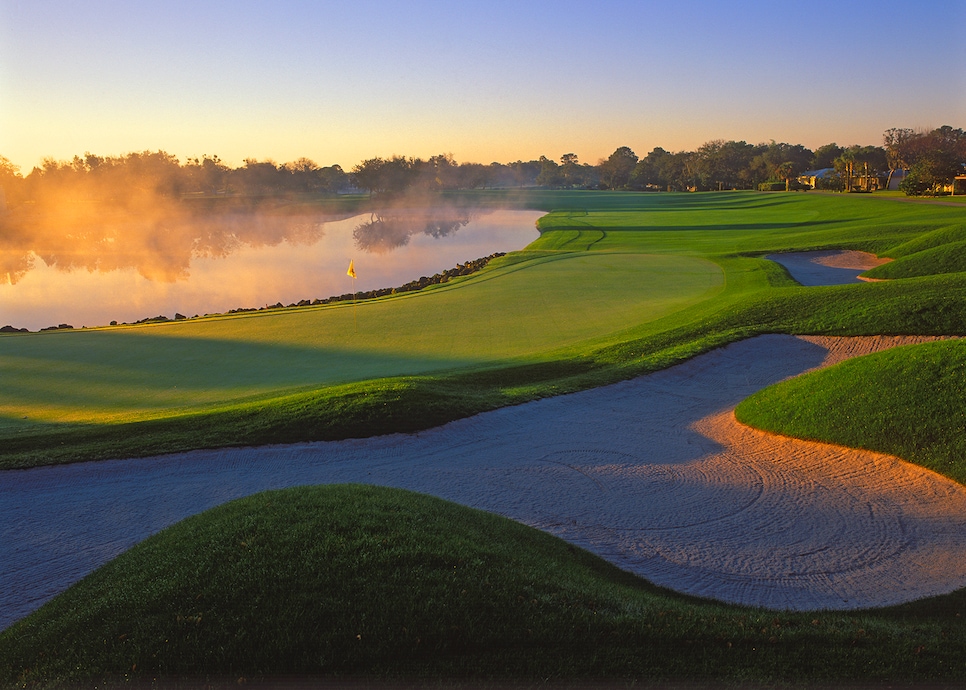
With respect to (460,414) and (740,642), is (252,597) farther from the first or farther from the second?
(460,414)

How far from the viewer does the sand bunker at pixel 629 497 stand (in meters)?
7.90

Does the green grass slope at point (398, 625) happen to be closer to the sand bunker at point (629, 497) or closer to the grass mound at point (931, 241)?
the sand bunker at point (629, 497)

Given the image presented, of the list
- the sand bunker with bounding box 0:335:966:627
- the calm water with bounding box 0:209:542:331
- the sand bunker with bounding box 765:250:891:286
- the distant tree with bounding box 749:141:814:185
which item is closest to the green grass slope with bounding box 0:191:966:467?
the sand bunker with bounding box 0:335:966:627

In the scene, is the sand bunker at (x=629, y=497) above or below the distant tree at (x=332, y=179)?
below

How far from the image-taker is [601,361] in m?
17.0

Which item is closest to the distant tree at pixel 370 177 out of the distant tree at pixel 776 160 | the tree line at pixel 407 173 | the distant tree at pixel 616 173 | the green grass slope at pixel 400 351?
the tree line at pixel 407 173

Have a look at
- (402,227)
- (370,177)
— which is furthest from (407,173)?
(402,227)

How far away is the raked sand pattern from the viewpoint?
7902 millimetres

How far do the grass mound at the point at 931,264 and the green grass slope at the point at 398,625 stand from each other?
21.2 meters

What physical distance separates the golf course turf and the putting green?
114mm

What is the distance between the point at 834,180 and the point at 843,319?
300 ft

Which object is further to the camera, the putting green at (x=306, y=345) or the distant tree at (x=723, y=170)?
the distant tree at (x=723, y=170)

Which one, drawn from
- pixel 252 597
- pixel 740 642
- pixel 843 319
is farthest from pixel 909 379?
pixel 252 597

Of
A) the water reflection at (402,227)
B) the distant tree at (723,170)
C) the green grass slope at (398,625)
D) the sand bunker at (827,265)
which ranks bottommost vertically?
the green grass slope at (398,625)
